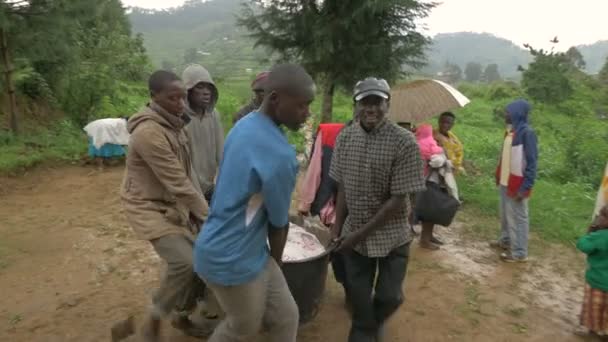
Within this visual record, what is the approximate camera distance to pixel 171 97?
276cm

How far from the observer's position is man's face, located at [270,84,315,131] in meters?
1.94

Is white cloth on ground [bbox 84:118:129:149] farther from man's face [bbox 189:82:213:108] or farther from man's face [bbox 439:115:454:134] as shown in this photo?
man's face [bbox 439:115:454:134]

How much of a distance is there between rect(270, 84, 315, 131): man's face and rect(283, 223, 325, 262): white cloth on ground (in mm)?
1428

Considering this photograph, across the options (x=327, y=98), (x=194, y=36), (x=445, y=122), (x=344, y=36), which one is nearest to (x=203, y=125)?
(x=445, y=122)

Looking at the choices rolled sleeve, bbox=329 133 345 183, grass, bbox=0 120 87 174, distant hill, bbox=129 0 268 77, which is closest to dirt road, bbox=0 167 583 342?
rolled sleeve, bbox=329 133 345 183

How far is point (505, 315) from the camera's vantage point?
3.82 m

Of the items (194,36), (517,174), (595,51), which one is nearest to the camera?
(517,174)

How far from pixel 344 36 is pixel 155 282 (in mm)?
6321

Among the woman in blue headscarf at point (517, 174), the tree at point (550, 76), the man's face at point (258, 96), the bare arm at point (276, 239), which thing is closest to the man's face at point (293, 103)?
the bare arm at point (276, 239)

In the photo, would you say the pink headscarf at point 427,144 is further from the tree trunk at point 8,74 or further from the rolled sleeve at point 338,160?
the tree trunk at point 8,74

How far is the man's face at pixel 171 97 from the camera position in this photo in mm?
2750

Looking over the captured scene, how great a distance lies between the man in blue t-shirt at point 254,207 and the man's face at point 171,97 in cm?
92

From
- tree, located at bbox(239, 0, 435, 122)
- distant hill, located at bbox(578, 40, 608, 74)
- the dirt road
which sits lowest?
the dirt road

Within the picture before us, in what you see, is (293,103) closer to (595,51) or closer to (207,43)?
(207,43)
